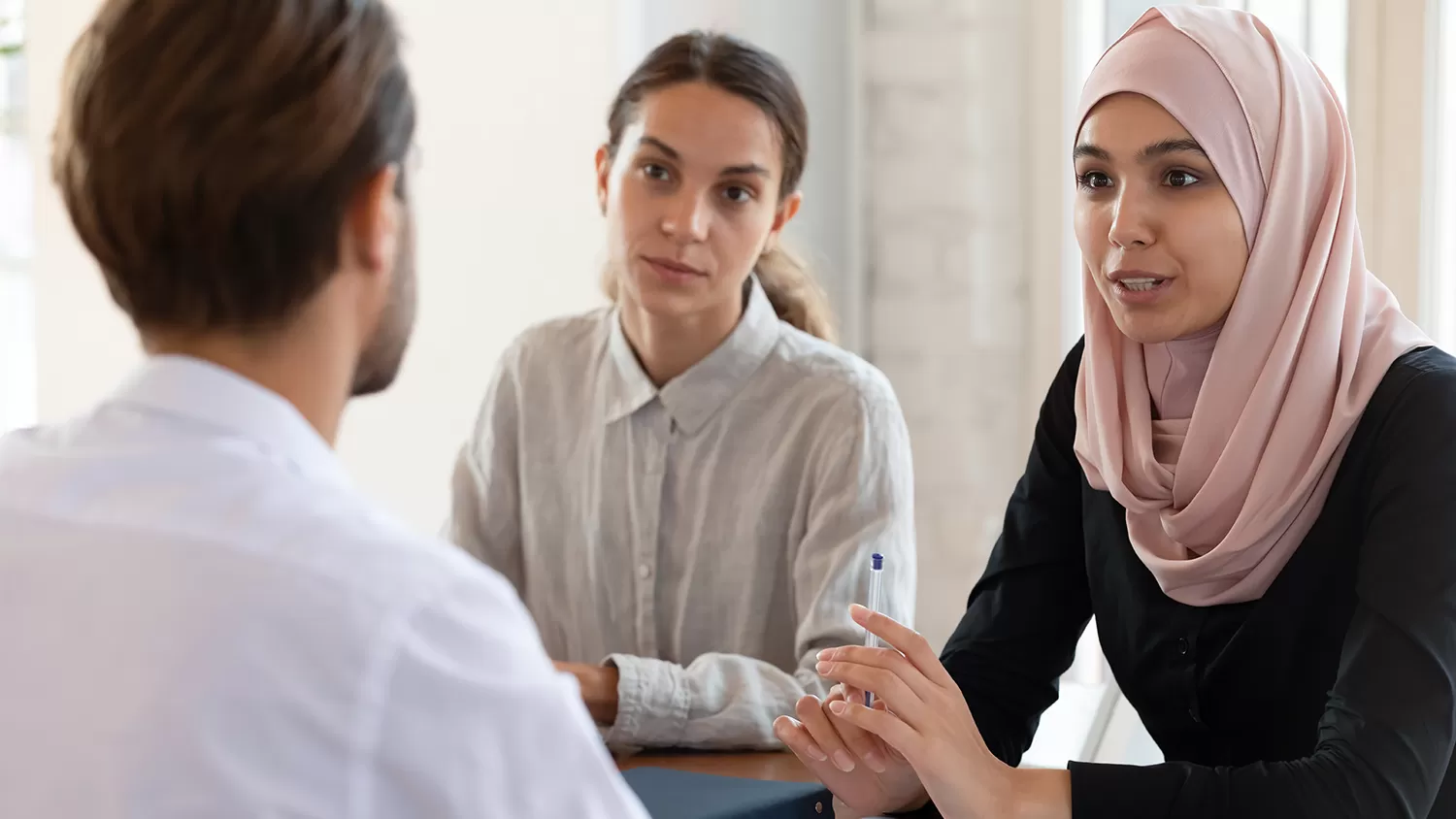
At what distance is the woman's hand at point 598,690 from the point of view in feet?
5.00

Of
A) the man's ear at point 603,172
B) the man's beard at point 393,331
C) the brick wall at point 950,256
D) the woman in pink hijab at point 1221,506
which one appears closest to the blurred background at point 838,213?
the brick wall at point 950,256

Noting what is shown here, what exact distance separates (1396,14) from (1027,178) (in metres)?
0.67

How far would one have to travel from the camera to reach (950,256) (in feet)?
8.78

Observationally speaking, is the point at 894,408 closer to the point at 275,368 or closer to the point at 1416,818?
the point at 1416,818

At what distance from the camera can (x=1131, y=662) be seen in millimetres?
1475

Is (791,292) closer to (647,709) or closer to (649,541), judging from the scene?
(649,541)

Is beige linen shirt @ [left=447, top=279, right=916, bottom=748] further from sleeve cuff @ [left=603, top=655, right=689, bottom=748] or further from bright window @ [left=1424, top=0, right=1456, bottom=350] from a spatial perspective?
bright window @ [left=1424, top=0, right=1456, bottom=350]

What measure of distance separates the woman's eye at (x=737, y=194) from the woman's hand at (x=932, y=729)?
27.3 inches

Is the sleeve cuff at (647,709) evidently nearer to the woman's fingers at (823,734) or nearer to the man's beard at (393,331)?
the woman's fingers at (823,734)

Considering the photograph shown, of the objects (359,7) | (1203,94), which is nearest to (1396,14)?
(1203,94)

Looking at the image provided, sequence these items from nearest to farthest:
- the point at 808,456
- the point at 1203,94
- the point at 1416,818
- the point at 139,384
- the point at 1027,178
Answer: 1. the point at 139,384
2. the point at 1416,818
3. the point at 1203,94
4. the point at 808,456
5. the point at 1027,178

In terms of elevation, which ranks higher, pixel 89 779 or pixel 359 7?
pixel 359 7

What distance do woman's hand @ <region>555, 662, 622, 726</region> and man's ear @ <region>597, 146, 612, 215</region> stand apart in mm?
630

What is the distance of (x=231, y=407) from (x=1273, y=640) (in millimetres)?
973
